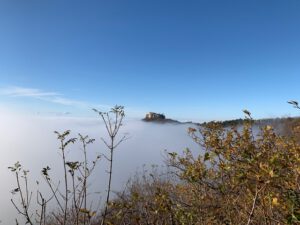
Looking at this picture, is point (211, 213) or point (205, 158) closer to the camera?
point (205, 158)

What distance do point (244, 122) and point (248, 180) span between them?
223 cm

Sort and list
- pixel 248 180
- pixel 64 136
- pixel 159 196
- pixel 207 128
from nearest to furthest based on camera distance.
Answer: pixel 248 180, pixel 159 196, pixel 64 136, pixel 207 128

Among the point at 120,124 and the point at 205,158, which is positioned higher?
the point at 120,124

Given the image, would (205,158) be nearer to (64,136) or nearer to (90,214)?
(90,214)

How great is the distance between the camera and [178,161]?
21.4 feet

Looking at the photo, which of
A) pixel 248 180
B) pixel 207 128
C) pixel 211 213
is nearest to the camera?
pixel 248 180

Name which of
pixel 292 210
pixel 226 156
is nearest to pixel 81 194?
pixel 226 156

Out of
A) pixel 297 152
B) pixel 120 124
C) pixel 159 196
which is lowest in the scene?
pixel 159 196

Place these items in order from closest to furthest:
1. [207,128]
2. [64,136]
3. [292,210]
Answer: [292,210]
[64,136]
[207,128]

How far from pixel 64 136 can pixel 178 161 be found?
2.58 metres

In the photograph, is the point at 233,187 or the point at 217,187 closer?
the point at 233,187

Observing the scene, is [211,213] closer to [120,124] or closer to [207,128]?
[120,124]

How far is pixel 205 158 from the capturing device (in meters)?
3.61

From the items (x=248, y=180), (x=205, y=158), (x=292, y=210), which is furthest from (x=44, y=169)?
(x=292, y=210)
